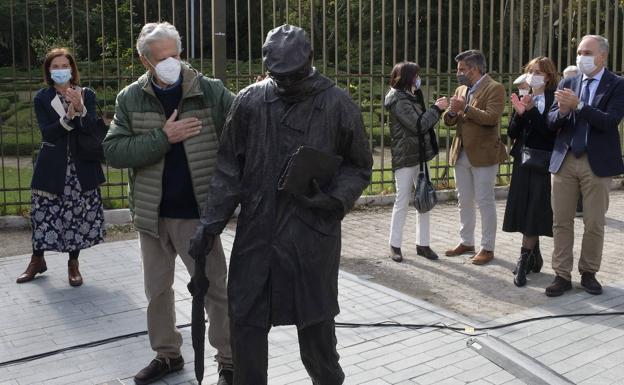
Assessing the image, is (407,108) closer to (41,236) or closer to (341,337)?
(341,337)

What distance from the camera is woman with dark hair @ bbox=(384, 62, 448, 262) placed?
272 inches

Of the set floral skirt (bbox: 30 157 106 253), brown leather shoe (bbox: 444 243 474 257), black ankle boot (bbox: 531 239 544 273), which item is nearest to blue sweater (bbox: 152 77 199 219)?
floral skirt (bbox: 30 157 106 253)

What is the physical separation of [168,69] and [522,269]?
3611mm

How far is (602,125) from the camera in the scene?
18.5 feet

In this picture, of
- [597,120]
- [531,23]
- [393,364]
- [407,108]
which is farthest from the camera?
[531,23]

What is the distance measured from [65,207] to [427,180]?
10.2 ft

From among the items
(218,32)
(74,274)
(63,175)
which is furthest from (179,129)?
(218,32)

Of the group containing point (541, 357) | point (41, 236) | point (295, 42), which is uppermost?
point (295, 42)

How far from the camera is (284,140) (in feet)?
10.8

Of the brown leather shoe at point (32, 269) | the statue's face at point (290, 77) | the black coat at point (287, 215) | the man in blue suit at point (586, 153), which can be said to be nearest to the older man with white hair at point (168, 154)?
the black coat at point (287, 215)

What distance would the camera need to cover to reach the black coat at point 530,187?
245 inches

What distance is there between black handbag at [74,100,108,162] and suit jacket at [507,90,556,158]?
3.36m

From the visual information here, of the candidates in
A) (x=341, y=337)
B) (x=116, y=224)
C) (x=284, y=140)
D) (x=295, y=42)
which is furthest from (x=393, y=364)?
(x=116, y=224)

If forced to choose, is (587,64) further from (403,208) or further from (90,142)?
(90,142)
